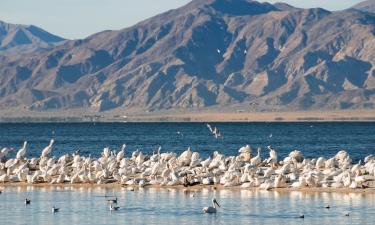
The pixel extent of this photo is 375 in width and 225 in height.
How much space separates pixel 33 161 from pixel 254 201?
19.4 metres

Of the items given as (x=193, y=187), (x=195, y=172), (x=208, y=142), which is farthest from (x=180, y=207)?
(x=208, y=142)

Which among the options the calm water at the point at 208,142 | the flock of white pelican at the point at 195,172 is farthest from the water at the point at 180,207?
the calm water at the point at 208,142

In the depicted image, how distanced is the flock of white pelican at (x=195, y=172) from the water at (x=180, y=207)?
145 cm

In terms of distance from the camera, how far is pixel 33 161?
184 ft

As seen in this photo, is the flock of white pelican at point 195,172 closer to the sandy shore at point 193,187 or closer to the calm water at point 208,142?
the sandy shore at point 193,187

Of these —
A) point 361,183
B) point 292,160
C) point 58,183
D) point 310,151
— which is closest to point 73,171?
point 58,183

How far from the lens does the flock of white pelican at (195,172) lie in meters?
44.0

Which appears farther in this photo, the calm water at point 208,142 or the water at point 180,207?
the calm water at point 208,142

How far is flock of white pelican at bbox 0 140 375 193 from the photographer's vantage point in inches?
1731

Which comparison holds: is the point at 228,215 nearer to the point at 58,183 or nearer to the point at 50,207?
the point at 50,207

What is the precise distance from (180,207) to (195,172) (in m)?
10.1

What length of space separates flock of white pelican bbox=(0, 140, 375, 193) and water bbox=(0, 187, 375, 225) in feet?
4.75

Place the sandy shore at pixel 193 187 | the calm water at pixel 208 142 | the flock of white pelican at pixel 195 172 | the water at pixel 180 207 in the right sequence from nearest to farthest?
the water at pixel 180 207 → the sandy shore at pixel 193 187 → the flock of white pelican at pixel 195 172 → the calm water at pixel 208 142

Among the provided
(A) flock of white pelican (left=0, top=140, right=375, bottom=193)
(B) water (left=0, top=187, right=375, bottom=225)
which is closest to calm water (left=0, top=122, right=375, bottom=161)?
(A) flock of white pelican (left=0, top=140, right=375, bottom=193)
